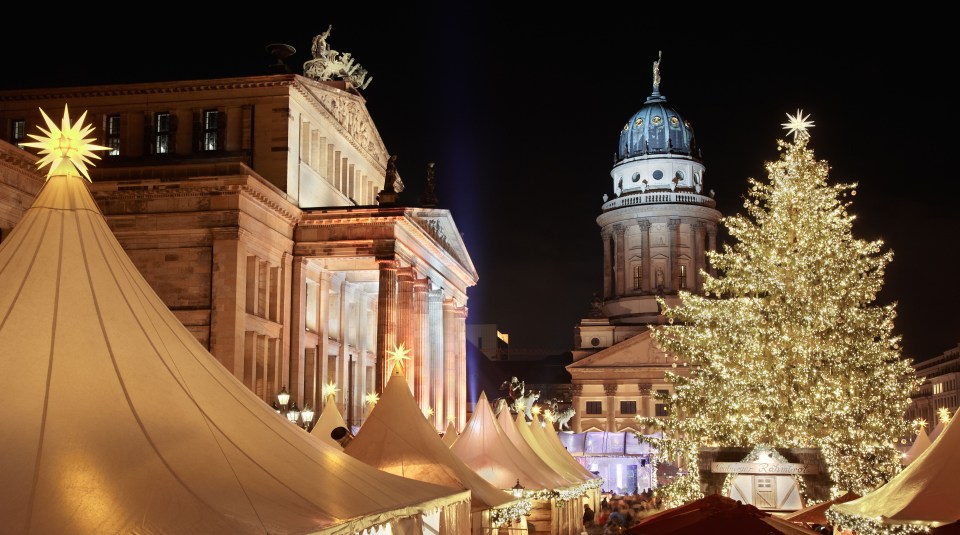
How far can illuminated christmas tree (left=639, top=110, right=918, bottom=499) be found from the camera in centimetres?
2914

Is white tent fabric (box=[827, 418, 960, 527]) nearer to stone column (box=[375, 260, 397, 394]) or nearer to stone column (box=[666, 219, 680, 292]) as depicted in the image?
stone column (box=[375, 260, 397, 394])

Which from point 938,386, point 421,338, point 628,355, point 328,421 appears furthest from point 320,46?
point 938,386

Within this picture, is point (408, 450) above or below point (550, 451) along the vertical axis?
above

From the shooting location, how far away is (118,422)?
34.9ft

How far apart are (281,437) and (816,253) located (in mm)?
20168

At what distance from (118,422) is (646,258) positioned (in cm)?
10115

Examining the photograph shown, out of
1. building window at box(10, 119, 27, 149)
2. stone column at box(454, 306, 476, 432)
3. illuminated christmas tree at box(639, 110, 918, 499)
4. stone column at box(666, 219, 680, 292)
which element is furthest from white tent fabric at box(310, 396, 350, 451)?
stone column at box(666, 219, 680, 292)

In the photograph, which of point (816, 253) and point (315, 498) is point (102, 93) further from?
point (315, 498)

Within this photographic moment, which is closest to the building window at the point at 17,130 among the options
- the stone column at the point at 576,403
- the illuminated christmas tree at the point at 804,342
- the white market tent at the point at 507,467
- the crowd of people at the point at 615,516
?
the white market tent at the point at 507,467

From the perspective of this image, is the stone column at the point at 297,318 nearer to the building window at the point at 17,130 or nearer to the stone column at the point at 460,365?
the building window at the point at 17,130

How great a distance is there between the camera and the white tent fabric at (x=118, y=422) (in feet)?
31.4

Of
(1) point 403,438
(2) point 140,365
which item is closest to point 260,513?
(2) point 140,365

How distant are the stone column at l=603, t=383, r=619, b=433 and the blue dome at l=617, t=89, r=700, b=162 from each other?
72.0ft

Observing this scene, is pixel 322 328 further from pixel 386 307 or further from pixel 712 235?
pixel 712 235
